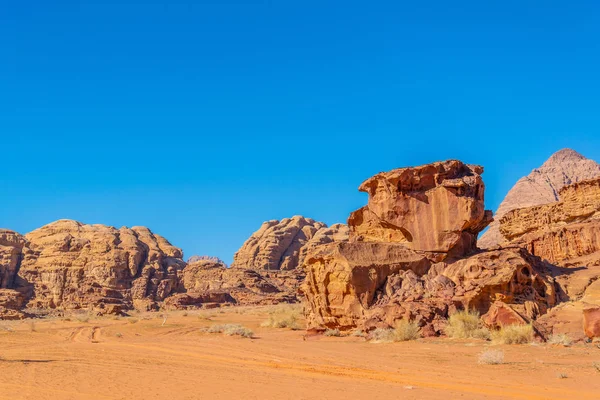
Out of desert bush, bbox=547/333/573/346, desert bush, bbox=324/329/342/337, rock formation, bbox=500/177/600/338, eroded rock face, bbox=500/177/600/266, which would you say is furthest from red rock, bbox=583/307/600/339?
eroded rock face, bbox=500/177/600/266

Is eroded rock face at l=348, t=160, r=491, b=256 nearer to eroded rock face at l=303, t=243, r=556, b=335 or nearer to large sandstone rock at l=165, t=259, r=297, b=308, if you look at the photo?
eroded rock face at l=303, t=243, r=556, b=335

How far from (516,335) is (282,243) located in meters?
62.8

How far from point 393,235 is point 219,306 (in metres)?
28.5

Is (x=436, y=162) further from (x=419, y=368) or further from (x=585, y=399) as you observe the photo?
(x=585, y=399)

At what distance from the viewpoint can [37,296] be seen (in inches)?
2227

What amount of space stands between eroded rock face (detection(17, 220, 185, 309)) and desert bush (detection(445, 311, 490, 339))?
41.7 meters

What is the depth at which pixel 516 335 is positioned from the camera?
13727 millimetres

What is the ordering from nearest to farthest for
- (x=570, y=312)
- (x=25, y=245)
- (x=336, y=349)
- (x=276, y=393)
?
1. (x=276, y=393)
2. (x=336, y=349)
3. (x=570, y=312)
4. (x=25, y=245)

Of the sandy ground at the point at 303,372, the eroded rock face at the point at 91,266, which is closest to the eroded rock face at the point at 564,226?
the sandy ground at the point at 303,372

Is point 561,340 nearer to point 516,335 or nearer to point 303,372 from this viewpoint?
point 516,335

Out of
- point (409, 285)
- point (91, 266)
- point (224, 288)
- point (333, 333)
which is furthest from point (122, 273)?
point (409, 285)

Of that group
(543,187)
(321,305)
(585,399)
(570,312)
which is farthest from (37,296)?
(543,187)

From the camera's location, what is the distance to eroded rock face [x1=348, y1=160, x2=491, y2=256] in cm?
2003

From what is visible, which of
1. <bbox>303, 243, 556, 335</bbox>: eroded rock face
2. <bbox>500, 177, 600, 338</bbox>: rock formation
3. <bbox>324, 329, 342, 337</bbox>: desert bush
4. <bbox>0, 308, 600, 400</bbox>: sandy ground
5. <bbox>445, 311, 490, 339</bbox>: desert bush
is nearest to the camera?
<bbox>0, 308, 600, 400</bbox>: sandy ground
